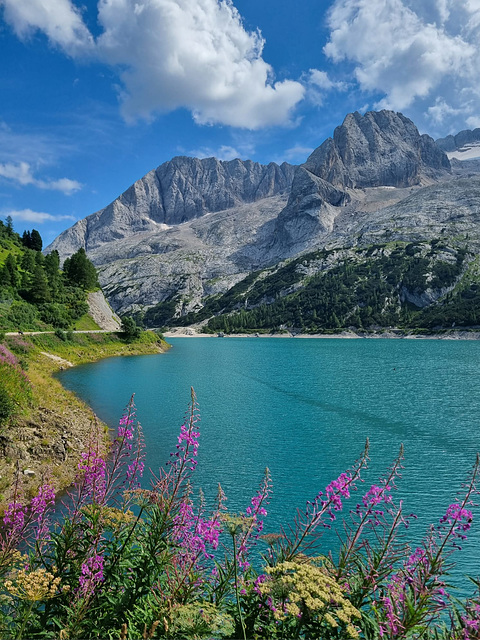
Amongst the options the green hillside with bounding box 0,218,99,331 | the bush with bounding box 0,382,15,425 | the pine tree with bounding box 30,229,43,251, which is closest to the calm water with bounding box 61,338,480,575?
the bush with bounding box 0,382,15,425

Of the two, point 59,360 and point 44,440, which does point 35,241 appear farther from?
point 44,440

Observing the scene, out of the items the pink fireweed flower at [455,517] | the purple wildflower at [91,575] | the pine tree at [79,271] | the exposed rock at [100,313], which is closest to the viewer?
the pink fireweed flower at [455,517]

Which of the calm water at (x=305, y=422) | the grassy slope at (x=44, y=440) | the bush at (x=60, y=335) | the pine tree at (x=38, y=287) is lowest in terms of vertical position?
the calm water at (x=305, y=422)

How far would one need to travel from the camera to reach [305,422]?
130ft

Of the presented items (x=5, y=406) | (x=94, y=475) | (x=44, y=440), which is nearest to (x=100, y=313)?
(x=5, y=406)

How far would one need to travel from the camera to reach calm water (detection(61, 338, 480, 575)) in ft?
78.0

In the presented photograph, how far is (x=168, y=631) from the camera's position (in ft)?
18.2

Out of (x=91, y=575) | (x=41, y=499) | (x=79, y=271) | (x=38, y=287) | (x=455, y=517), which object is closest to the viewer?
(x=455, y=517)

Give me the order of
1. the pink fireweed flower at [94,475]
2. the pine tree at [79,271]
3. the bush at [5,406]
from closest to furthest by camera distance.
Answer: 1. the pink fireweed flower at [94,475]
2. the bush at [5,406]
3. the pine tree at [79,271]

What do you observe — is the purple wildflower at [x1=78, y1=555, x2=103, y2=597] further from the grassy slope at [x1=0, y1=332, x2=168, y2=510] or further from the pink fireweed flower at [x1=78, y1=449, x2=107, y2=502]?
the grassy slope at [x1=0, y1=332, x2=168, y2=510]

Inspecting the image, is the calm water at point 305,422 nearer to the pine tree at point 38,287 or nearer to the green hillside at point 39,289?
the green hillside at point 39,289

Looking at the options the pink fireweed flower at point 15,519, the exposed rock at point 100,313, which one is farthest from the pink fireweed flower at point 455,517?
the exposed rock at point 100,313

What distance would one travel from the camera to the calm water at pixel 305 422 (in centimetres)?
2377

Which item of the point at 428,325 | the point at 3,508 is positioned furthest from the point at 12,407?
the point at 428,325
